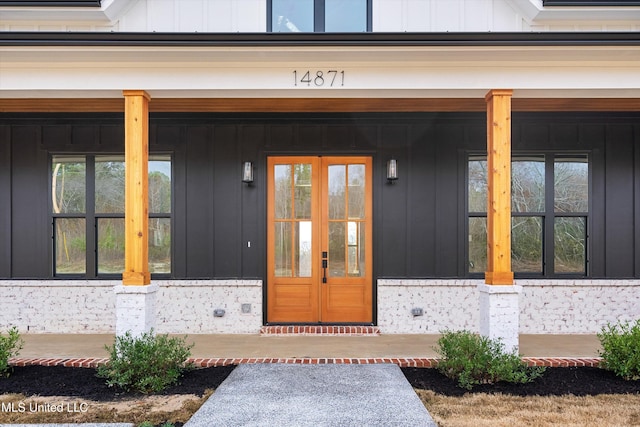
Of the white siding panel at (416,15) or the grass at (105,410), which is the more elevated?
the white siding panel at (416,15)

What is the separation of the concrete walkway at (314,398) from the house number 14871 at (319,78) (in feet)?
10.1

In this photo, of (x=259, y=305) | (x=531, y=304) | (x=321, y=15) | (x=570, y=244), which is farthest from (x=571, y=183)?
(x=259, y=305)

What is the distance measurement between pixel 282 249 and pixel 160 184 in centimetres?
206

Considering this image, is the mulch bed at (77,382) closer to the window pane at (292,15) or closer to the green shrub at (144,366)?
the green shrub at (144,366)

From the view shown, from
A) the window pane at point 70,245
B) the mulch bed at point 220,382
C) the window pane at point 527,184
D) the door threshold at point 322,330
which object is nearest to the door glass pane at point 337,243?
the door threshold at point 322,330

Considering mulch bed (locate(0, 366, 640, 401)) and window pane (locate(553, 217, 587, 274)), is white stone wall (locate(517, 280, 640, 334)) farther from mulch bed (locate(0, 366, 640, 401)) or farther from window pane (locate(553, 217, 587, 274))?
mulch bed (locate(0, 366, 640, 401))

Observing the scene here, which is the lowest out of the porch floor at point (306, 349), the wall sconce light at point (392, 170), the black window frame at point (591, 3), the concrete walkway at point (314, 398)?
the porch floor at point (306, 349)

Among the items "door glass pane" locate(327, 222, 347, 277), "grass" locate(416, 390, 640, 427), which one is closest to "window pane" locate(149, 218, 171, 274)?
"door glass pane" locate(327, 222, 347, 277)

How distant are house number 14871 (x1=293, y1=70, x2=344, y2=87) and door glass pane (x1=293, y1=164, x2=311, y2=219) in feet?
6.21

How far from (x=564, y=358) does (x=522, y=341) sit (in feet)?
2.77

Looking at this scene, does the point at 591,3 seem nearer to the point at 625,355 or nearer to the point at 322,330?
the point at 625,355

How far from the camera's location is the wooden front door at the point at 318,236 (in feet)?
21.4

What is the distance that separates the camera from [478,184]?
6605mm

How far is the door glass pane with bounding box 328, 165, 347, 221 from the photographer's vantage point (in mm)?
6590
